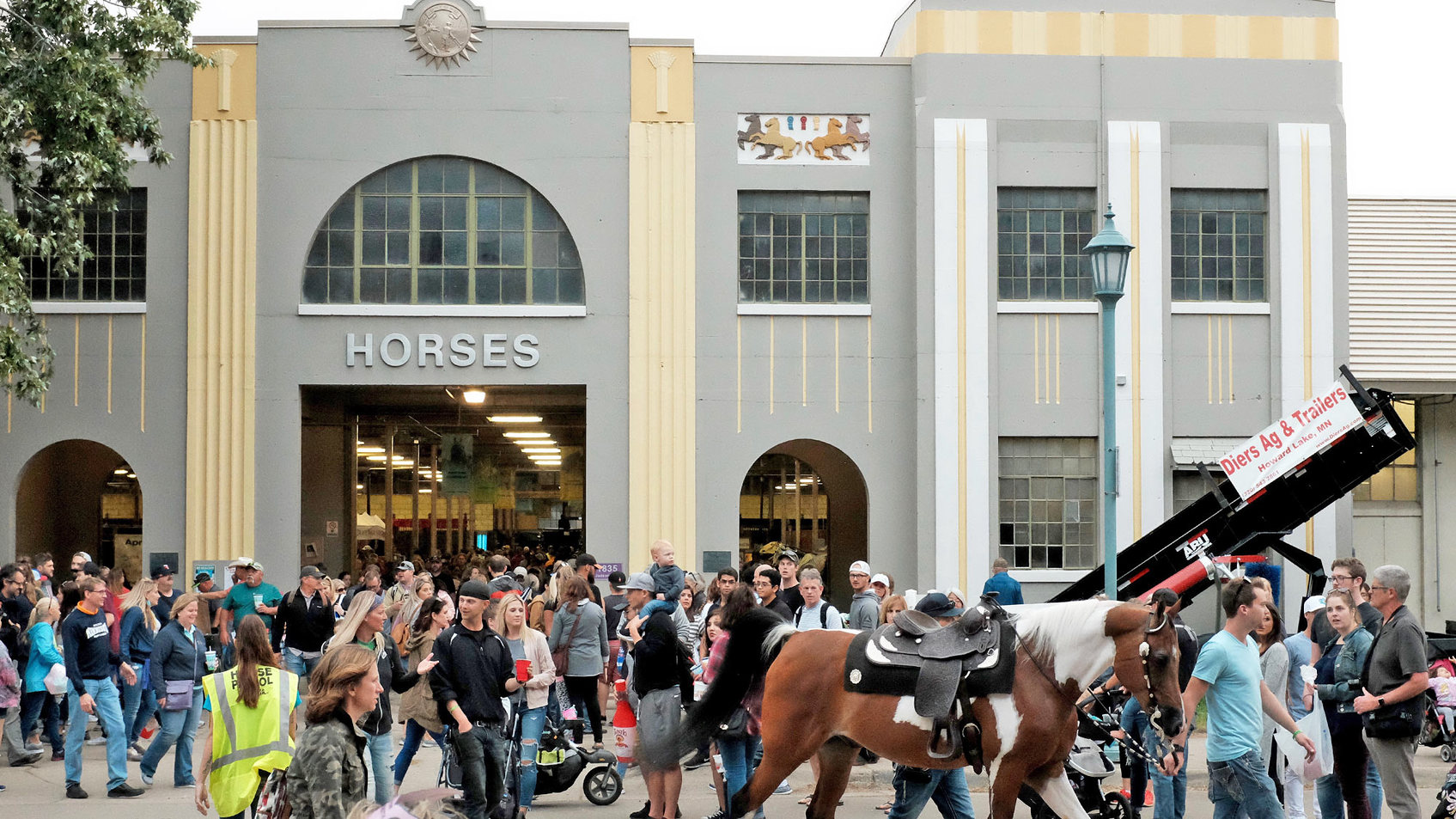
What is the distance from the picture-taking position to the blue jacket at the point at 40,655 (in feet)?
39.0

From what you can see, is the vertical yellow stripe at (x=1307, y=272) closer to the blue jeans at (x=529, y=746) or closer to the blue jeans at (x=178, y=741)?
the blue jeans at (x=529, y=746)

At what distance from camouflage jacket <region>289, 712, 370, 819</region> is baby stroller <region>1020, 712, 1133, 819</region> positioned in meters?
5.07

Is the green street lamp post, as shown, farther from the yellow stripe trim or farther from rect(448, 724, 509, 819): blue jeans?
the yellow stripe trim

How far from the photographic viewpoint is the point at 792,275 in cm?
1964

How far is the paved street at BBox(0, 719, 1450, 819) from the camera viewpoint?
10.8 meters

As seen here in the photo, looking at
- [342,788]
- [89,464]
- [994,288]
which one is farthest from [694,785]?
[89,464]

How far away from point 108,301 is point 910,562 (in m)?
11.8

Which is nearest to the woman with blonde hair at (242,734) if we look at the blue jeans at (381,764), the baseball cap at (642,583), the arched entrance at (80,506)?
the blue jeans at (381,764)

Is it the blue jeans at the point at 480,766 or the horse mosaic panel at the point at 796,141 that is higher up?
the horse mosaic panel at the point at 796,141

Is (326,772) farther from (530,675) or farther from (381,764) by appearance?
(530,675)

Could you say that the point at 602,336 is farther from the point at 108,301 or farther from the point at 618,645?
the point at 108,301

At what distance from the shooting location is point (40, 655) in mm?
12008

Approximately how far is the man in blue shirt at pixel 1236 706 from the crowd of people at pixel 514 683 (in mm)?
11

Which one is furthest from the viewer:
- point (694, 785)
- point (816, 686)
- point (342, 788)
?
point (694, 785)
